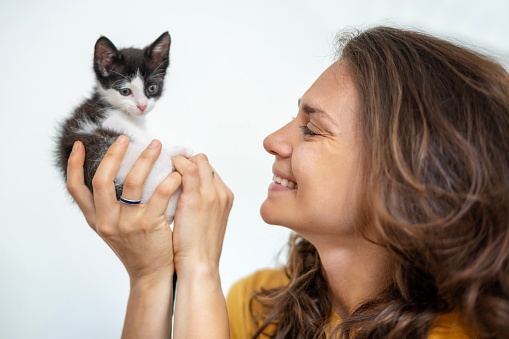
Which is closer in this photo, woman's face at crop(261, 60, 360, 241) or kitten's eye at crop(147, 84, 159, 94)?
woman's face at crop(261, 60, 360, 241)

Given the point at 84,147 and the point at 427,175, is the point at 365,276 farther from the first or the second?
the point at 84,147

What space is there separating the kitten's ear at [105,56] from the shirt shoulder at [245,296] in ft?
2.90

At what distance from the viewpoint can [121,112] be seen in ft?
4.07

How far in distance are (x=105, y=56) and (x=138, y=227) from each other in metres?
0.44

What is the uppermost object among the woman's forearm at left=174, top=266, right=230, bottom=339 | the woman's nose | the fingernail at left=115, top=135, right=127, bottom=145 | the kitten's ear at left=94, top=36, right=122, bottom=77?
the kitten's ear at left=94, top=36, right=122, bottom=77

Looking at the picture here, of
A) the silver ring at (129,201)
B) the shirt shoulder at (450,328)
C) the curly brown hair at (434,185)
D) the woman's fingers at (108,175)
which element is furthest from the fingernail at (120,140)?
the shirt shoulder at (450,328)

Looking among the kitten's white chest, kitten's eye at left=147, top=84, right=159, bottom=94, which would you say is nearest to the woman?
the kitten's white chest

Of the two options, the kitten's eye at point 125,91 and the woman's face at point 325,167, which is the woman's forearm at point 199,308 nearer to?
the woman's face at point 325,167

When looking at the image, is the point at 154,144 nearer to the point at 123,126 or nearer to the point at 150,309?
the point at 123,126

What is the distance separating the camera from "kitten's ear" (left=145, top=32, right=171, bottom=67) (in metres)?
1.19

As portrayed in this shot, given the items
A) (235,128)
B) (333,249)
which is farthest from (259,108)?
(333,249)

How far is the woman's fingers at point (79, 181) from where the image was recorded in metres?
1.12

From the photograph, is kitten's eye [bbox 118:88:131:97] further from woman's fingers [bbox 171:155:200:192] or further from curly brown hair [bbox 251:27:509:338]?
curly brown hair [bbox 251:27:509:338]

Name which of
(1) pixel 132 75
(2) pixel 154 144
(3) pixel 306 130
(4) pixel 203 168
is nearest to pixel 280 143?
(3) pixel 306 130
